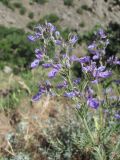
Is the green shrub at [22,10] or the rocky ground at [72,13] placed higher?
the green shrub at [22,10]

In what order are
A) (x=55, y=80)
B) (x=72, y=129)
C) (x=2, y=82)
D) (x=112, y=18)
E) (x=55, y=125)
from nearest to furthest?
(x=72, y=129)
(x=55, y=125)
(x=55, y=80)
(x=2, y=82)
(x=112, y=18)

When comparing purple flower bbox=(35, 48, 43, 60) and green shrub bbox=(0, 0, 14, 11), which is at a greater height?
green shrub bbox=(0, 0, 14, 11)

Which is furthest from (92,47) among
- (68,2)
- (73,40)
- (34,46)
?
(68,2)

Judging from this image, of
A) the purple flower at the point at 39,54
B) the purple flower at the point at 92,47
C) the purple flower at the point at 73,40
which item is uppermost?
the purple flower at the point at 92,47

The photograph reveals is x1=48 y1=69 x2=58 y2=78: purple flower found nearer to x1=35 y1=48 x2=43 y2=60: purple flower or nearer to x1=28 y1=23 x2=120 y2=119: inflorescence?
x1=28 y1=23 x2=120 y2=119: inflorescence

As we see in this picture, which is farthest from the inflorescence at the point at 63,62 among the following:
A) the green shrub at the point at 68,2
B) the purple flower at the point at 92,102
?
the green shrub at the point at 68,2

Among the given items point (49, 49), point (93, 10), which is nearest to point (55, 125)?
point (49, 49)

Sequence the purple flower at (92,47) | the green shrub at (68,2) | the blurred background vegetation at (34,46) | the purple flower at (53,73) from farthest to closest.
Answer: the green shrub at (68,2) → the blurred background vegetation at (34,46) → the purple flower at (92,47) → the purple flower at (53,73)

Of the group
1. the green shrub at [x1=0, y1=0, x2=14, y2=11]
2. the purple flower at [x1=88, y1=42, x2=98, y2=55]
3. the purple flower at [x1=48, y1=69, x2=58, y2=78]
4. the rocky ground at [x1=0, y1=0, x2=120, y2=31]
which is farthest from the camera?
the green shrub at [x1=0, y1=0, x2=14, y2=11]

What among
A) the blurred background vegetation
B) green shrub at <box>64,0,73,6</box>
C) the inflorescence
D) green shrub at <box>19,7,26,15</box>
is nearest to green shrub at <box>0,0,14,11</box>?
the blurred background vegetation

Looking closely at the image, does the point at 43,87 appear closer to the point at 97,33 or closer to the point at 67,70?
the point at 67,70

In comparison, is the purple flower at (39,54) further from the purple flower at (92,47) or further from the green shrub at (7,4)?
the green shrub at (7,4)
